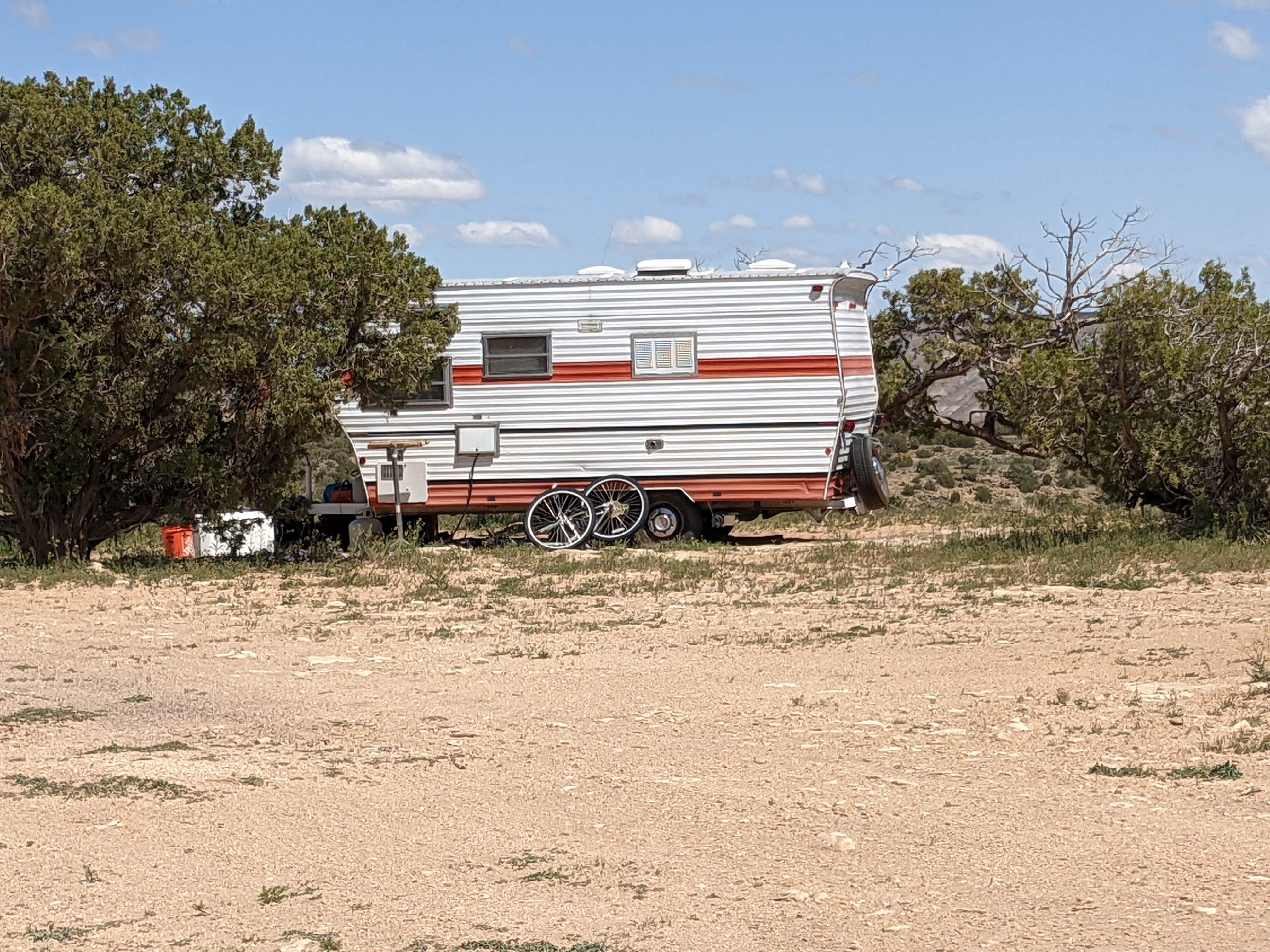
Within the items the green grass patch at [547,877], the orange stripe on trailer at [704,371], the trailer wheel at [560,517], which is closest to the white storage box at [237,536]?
the orange stripe on trailer at [704,371]

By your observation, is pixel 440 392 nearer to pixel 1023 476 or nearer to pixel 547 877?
pixel 547 877

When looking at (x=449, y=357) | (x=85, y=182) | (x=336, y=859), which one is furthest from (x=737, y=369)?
(x=336, y=859)

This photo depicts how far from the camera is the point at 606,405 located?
16.4 metres

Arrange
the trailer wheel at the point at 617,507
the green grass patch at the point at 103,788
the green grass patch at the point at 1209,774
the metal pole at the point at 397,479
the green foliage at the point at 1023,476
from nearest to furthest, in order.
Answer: the green grass patch at the point at 103,788, the green grass patch at the point at 1209,774, the metal pole at the point at 397,479, the trailer wheel at the point at 617,507, the green foliage at the point at 1023,476

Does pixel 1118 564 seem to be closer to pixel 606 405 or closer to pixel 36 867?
pixel 606 405

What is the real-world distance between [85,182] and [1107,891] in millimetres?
10629

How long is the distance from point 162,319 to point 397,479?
378 cm

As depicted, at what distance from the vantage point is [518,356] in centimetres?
1639

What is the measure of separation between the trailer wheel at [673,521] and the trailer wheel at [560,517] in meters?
0.64

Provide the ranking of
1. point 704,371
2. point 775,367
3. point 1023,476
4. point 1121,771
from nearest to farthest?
point 1121,771 → point 775,367 → point 704,371 → point 1023,476

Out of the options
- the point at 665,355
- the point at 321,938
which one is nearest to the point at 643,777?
the point at 321,938

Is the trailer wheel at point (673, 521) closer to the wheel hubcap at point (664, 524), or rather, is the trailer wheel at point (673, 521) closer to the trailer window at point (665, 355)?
the wheel hubcap at point (664, 524)

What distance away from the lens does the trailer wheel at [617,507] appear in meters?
16.4

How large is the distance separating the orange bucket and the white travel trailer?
1967 mm
